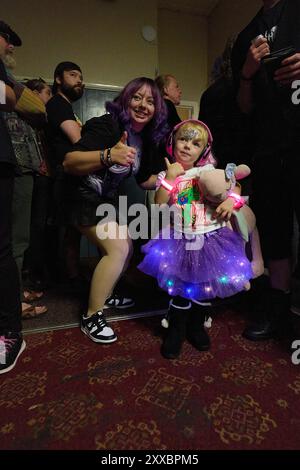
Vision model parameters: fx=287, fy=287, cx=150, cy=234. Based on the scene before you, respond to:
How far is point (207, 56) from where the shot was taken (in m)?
3.62

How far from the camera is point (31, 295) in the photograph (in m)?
1.63

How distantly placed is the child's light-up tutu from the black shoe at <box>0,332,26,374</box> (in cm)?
55

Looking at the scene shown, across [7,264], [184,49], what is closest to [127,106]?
[7,264]

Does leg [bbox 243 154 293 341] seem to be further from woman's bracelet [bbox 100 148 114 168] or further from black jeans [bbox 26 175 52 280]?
black jeans [bbox 26 175 52 280]

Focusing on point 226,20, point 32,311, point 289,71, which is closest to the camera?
point 289,71

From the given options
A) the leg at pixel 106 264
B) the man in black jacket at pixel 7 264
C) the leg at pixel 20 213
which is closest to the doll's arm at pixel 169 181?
the leg at pixel 106 264

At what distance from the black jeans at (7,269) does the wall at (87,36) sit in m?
2.43

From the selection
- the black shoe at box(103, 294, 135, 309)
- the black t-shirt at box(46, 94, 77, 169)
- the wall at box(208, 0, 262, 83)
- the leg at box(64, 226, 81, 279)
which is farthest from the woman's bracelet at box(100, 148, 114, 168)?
the wall at box(208, 0, 262, 83)

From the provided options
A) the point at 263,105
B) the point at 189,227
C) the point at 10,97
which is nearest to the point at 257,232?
the point at 189,227

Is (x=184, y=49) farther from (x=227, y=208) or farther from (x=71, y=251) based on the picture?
(x=227, y=208)

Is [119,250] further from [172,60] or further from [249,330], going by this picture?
[172,60]

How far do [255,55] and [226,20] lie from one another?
108 inches

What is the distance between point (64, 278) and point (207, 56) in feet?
10.8

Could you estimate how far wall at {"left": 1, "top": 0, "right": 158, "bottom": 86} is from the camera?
2812 mm
